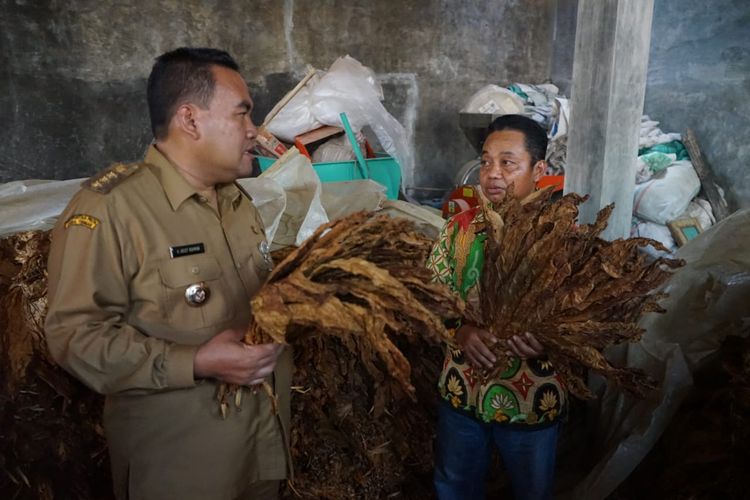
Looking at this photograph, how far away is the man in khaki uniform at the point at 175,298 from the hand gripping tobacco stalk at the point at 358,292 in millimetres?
184

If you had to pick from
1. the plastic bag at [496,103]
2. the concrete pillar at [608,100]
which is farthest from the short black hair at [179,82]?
the plastic bag at [496,103]

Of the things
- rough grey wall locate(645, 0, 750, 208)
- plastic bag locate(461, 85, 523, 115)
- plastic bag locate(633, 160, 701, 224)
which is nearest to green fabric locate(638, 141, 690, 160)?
rough grey wall locate(645, 0, 750, 208)

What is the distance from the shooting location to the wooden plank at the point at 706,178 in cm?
489

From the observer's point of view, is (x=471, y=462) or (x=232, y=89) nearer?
(x=232, y=89)

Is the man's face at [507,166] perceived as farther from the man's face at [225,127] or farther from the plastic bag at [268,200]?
the plastic bag at [268,200]

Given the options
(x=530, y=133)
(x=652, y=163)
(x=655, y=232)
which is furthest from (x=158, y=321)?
(x=652, y=163)

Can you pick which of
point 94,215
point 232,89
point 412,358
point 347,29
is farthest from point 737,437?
point 347,29

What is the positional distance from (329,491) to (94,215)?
6.93 feet

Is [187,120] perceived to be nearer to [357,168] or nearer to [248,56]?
[357,168]

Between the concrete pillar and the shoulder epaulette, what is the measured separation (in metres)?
2.20

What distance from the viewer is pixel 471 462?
2191 millimetres

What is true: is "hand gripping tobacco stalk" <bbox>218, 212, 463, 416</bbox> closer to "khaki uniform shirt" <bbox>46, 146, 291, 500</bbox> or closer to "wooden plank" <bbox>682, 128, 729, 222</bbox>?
"khaki uniform shirt" <bbox>46, 146, 291, 500</bbox>

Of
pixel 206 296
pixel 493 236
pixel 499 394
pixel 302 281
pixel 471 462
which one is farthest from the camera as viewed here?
pixel 471 462

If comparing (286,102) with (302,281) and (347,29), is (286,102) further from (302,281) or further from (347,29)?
(302,281)
